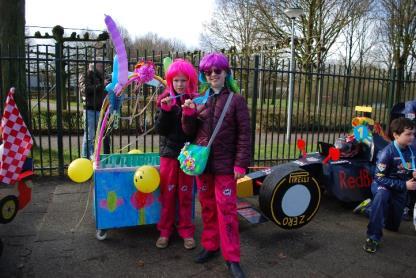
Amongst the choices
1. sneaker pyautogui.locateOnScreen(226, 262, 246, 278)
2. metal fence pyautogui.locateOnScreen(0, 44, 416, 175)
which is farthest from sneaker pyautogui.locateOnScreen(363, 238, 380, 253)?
metal fence pyautogui.locateOnScreen(0, 44, 416, 175)

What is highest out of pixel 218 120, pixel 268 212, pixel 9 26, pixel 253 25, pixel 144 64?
pixel 253 25

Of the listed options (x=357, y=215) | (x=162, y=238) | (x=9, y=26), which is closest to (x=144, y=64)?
(x=162, y=238)

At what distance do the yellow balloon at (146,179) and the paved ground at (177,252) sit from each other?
23.6 inches

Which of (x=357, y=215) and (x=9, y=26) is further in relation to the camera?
(x=9, y=26)

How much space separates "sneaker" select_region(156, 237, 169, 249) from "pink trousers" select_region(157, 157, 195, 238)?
0.04 metres

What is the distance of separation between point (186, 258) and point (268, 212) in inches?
35.2

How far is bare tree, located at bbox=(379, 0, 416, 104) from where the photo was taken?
18.5 m

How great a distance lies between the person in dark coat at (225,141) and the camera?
290 cm

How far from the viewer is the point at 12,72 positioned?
6.56 metres

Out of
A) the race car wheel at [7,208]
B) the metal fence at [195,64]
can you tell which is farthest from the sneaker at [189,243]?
the race car wheel at [7,208]

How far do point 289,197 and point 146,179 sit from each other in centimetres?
139

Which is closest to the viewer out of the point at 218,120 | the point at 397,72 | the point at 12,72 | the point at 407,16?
the point at 218,120

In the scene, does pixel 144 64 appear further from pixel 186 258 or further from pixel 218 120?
pixel 186 258

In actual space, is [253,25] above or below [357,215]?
above
